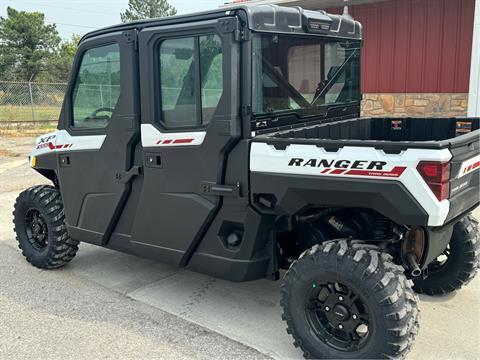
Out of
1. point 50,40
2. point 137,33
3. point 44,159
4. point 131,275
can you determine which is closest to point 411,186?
point 137,33

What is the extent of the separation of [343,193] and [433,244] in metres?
0.79

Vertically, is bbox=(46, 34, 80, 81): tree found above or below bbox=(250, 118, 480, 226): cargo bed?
above

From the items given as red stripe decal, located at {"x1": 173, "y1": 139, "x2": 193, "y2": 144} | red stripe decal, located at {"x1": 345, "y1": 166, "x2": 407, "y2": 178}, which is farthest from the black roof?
red stripe decal, located at {"x1": 345, "y1": 166, "x2": 407, "y2": 178}

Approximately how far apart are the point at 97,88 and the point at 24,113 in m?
16.8

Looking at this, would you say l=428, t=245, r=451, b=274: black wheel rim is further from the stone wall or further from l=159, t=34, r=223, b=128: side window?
the stone wall

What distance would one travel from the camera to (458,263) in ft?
12.9

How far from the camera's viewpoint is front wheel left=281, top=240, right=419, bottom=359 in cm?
279

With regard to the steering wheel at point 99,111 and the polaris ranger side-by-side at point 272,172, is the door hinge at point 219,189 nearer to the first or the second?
the polaris ranger side-by-side at point 272,172

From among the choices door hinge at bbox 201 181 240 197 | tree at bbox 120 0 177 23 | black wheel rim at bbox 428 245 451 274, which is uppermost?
tree at bbox 120 0 177 23

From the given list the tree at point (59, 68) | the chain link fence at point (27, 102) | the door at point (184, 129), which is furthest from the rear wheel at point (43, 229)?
the tree at point (59, 68)

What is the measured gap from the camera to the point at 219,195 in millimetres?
3445

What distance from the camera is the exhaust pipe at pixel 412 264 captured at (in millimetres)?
3266

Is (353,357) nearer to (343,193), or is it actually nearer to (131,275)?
(343,193)

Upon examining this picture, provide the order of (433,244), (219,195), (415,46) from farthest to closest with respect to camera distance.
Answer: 1. (415,46)
2. (219,195)
3. (433,244)
